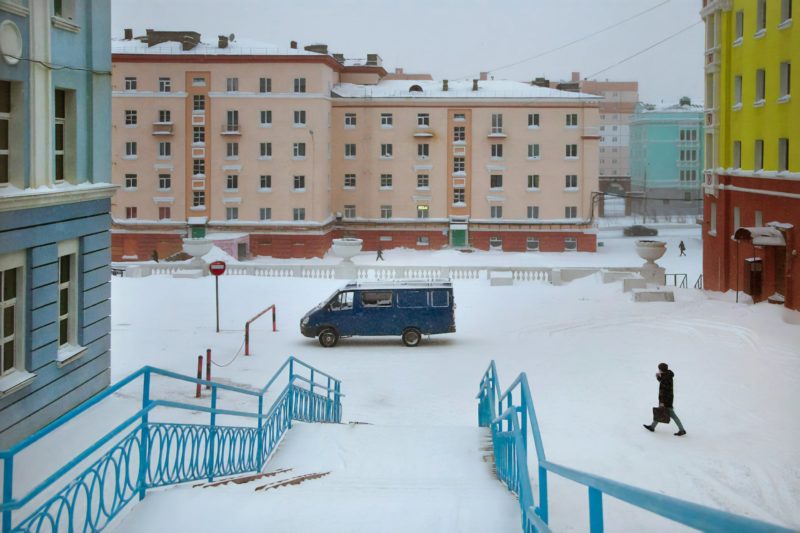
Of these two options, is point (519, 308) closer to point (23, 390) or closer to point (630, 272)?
point (630, 272)

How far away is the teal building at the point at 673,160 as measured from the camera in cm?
8550

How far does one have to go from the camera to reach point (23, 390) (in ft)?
37.4

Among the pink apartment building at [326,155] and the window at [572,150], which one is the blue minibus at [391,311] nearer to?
the pink apartment building at [326,155]

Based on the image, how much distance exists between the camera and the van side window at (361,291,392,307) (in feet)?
73.1

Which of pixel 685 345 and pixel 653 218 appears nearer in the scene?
pixel 685 345

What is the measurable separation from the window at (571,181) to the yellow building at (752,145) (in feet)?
78.3

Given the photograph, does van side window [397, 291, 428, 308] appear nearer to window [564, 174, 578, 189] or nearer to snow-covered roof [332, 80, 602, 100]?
snow-covered roof [332, 80, 602, 100]

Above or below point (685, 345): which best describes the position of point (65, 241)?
above

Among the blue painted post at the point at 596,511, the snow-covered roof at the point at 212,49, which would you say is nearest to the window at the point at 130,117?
the snow-covered roof at the point at 212,49

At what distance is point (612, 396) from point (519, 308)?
11.3 m

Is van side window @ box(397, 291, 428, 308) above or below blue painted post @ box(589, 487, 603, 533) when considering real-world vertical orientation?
below

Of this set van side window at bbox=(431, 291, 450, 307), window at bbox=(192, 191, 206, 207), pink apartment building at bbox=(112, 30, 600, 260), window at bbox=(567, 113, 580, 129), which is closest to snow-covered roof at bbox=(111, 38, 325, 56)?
pink apartment building at bbox=(112, 30, 600, 260)

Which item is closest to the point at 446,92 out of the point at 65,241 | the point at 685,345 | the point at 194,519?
the point at 685,345

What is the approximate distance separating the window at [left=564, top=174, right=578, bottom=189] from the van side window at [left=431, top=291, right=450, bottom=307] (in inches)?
1438
